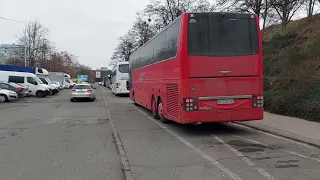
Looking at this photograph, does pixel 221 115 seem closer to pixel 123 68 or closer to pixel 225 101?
pixel 225 101

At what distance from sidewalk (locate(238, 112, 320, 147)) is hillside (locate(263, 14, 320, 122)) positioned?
0.71 m

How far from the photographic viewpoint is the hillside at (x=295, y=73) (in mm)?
15062

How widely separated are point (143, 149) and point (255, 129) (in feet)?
16.7

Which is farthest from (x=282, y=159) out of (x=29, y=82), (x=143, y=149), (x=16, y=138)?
(x=29, y=82)

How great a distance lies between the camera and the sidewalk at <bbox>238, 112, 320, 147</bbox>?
34.8 feet

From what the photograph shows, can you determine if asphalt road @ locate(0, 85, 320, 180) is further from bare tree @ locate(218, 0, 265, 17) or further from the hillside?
bare tree @ locate(218, 0, 265, 17)

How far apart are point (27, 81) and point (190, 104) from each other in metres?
32.4

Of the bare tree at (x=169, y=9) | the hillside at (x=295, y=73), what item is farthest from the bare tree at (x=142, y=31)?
the hillside at (x=295, y=73)

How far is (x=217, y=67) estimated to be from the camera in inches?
445

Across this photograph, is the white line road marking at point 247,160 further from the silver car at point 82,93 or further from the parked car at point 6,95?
the parked car at point 6,95

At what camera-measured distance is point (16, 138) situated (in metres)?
11.4

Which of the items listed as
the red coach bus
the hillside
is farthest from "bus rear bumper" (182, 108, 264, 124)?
the hillside

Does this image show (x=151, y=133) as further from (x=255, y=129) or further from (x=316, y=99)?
(x=316, y=99)

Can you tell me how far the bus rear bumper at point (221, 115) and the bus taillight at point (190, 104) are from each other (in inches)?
4.7
